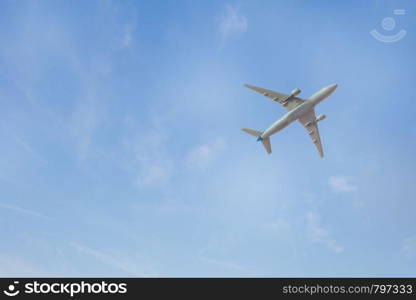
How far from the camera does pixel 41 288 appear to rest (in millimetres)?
52438

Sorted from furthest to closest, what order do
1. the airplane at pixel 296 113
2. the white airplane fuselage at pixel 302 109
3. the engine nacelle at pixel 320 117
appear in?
the engine nacelle at pixel 320 117, the airplane at pixel 296 113, the white airplane fuselage at pixel 302 109

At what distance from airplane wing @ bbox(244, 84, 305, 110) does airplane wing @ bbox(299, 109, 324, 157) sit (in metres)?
7.54

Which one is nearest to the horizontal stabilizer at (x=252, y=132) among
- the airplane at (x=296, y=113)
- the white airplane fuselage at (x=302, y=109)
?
the airplane at (x=296, y=113)

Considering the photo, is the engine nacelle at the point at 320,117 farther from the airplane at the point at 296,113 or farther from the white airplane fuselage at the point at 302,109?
the white airplane fuselage at the point at 302,109

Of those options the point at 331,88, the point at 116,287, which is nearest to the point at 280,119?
the point at 331,88

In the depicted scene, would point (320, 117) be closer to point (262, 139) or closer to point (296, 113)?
point (296, 113)

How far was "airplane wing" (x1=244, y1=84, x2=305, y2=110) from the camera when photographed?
129625 mm

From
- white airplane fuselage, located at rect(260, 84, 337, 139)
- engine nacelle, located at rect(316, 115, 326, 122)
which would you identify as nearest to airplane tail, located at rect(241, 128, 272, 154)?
white airplane fuselage, located at rect(260, 84, 337, 139)

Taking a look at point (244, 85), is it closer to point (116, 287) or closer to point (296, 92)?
point (296, 92)

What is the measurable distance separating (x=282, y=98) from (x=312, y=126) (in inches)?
693

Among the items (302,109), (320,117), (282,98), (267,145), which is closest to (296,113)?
(302,109)

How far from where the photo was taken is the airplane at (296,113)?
119312mm

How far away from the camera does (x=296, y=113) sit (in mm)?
122125

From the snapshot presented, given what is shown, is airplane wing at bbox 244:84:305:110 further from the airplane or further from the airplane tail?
the airplane tail
